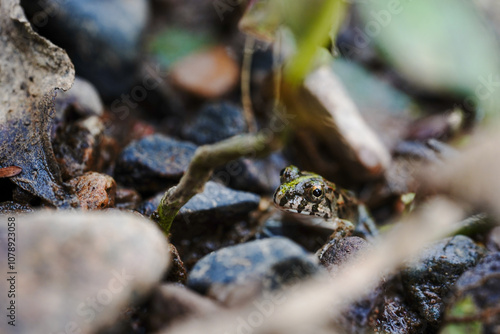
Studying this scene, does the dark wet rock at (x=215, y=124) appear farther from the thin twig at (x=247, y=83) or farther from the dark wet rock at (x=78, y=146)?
the dark wet rock at (x=78, y=146)

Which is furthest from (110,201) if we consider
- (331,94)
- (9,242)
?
(331,94)

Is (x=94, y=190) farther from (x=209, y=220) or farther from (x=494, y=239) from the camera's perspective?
(x=494, y=239)

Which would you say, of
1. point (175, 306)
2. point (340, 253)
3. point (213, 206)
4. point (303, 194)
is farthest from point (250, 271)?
point (303, 194)

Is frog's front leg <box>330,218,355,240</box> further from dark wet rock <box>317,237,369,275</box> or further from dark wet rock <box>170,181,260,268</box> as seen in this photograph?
dark wet rock <box>170,181,260,268</box>

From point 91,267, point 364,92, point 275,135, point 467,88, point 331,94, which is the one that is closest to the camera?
point 91,267

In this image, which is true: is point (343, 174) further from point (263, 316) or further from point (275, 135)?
point (263, 316)
